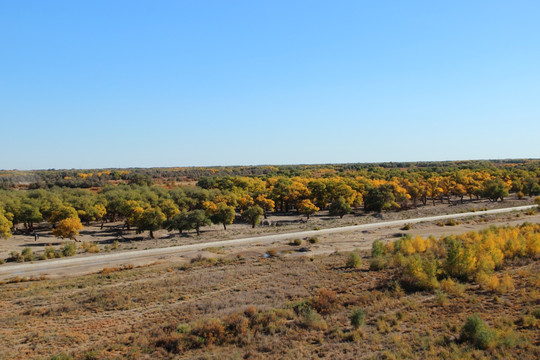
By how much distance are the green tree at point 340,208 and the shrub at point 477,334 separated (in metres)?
58.2

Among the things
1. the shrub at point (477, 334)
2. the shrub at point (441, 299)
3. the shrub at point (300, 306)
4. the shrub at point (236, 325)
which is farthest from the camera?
the shrub at point (300, 306)

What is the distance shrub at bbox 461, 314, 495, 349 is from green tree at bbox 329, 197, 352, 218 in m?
58.2

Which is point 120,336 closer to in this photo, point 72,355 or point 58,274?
point 72,355

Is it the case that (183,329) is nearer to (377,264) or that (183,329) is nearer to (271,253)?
(377,264)

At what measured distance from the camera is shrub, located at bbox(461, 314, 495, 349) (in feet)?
47.8

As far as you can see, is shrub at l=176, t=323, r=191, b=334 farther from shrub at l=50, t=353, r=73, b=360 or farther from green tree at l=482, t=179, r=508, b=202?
green tree at l=482, t=179, r=508, b=202

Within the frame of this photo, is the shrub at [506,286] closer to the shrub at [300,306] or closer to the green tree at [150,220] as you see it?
the shrub at [300,306]

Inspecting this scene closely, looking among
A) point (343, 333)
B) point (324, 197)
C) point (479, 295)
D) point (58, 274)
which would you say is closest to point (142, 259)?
point (58, 274)

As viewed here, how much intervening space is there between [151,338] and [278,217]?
6215cm

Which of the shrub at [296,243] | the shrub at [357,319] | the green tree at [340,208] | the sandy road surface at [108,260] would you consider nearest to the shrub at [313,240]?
the shrub at [296,243]

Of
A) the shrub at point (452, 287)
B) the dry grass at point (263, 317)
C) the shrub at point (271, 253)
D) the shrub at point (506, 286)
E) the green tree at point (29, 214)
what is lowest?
the shrub at point (271, 253)

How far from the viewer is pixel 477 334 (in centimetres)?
1491

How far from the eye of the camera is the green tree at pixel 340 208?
7362cm

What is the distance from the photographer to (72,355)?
16625 mm
